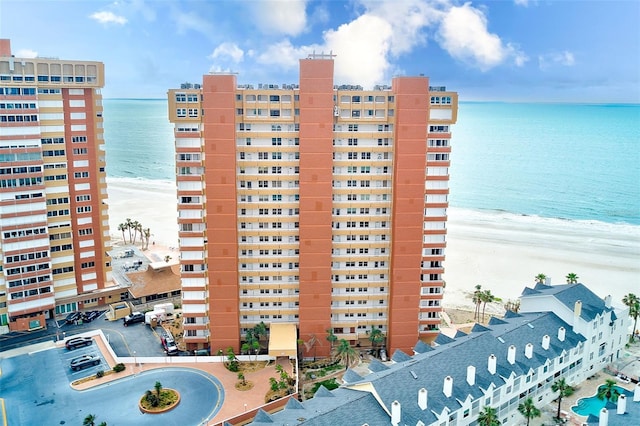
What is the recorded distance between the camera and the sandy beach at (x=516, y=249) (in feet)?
349

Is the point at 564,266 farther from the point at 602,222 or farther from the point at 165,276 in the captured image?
the point at 165,276

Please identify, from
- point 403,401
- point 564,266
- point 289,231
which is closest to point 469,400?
point 403,401

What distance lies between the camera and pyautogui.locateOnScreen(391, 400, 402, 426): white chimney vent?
43719mm

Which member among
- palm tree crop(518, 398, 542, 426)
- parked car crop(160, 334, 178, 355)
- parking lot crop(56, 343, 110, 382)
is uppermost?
palm tree crop(518, 398, 542, 426)

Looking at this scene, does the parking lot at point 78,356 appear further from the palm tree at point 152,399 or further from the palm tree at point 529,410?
the palm tree at point 529,410

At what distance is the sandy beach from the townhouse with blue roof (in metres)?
28.4

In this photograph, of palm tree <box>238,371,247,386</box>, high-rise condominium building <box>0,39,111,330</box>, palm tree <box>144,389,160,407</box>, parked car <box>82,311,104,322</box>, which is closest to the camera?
palm tree <box>144,389,160,407</box>

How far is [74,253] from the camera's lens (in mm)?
83312

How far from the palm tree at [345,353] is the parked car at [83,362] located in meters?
31.9

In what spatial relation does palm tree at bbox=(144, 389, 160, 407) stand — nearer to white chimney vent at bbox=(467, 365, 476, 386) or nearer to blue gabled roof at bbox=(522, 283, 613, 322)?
white chimney vent at bbox=(467, 365, 476, 386)

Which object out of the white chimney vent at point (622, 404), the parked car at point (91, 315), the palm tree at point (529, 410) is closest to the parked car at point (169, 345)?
the parked car at point (91, 315)

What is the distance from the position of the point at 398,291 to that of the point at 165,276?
42645 millimetres

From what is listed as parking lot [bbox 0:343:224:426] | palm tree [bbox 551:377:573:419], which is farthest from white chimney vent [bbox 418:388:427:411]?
parking lot [bbox 0:343:224:426]

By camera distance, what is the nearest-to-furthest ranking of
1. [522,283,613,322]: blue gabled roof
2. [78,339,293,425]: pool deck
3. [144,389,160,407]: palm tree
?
1. [78,339,293,425]: pool deck
2. [144,389,160,407]: palm tree
3. [522,283,613,322]: blue gabled roof
